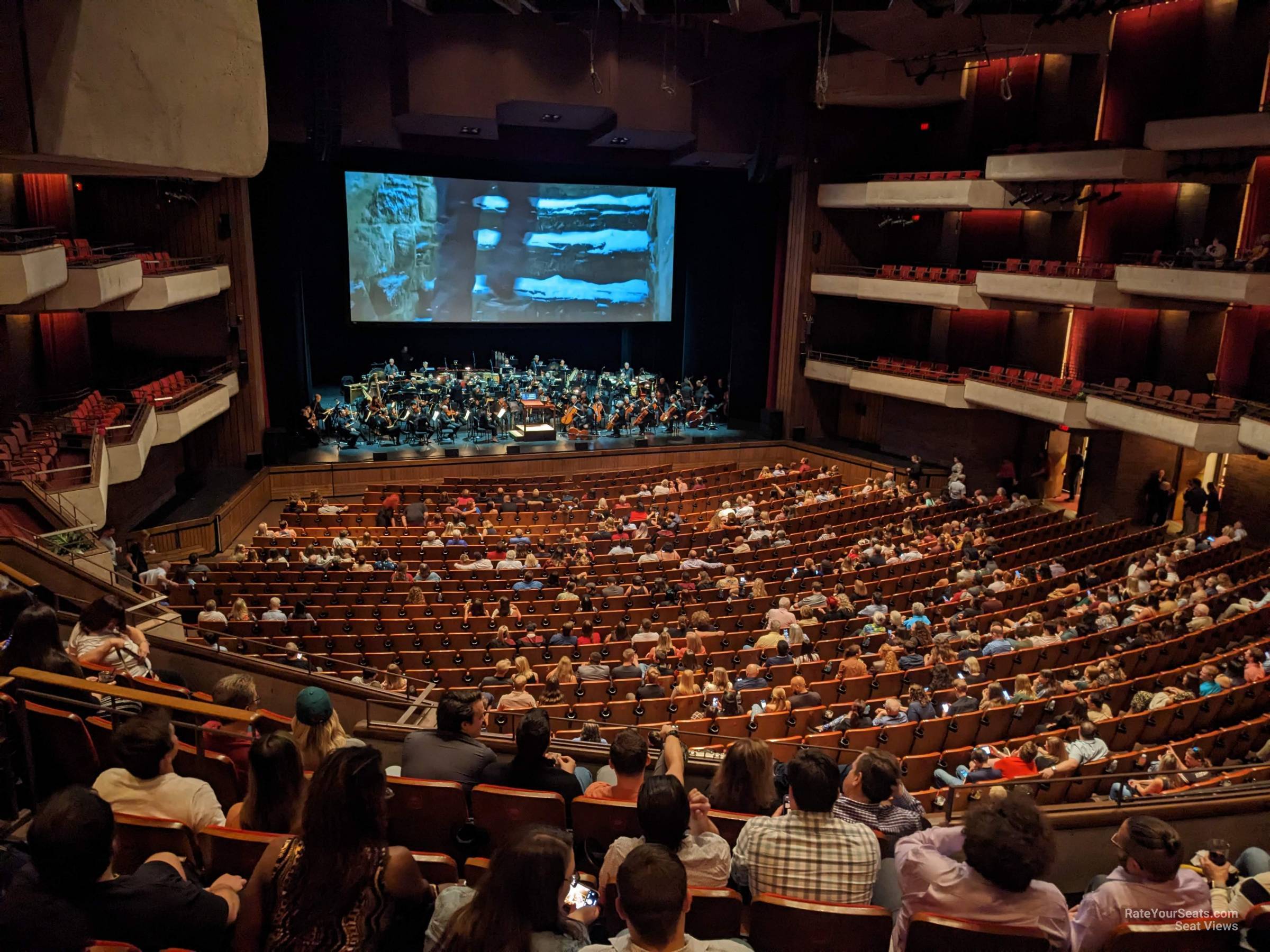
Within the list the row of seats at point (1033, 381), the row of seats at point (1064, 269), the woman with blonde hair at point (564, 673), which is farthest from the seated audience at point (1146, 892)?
the row of seats at point (1064, 269)

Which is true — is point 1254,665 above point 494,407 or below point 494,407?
below

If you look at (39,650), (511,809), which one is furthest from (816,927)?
(39,650)

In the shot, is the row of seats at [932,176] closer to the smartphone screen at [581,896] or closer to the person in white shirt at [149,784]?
the smartphone screen at [581,896]

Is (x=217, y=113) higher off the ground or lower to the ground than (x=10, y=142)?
higher

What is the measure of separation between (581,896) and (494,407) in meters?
16.6

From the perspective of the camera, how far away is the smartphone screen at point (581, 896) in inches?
117

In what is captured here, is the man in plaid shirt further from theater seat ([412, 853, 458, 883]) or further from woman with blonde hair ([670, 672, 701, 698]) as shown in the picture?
woman with blonde hair ([670, 672, 701, 698])

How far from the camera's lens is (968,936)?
2641 mm

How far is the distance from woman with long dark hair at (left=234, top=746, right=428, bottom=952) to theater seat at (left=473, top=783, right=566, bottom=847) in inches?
43.6

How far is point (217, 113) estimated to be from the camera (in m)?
3.89

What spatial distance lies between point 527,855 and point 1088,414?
16336mm

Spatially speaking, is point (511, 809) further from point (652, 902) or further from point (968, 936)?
point (968, 936)

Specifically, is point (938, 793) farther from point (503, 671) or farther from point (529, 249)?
point (529, 249)

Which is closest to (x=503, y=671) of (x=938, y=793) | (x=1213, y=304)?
(x=938, y=793)
